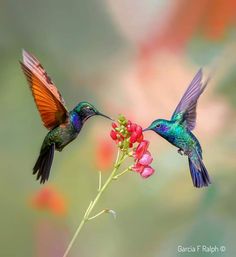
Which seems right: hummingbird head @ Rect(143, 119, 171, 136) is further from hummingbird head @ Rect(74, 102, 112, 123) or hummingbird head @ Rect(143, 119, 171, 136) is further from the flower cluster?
hummingbird head @ Rect(74, 102, 112, 123)

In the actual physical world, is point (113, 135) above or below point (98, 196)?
above

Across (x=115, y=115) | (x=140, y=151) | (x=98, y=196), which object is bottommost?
(x=98, y=196)

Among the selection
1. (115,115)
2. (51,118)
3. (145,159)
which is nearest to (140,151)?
(145,159)

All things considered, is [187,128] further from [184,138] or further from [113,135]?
[113,135]

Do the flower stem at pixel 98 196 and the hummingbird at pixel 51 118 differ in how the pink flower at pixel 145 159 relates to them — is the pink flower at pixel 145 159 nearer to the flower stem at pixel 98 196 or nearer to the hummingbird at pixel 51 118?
the flower stem at pixel 98 196

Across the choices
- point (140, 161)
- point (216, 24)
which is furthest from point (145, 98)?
point (216, 24)

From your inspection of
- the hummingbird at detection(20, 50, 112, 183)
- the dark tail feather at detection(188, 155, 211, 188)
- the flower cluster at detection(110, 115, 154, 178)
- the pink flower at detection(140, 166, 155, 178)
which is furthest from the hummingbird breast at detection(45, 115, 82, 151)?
the dark tail feather at detection(188, 155, 211, 188)

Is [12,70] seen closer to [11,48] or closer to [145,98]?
[11,48]
